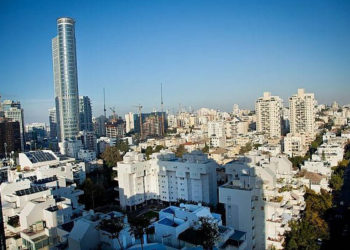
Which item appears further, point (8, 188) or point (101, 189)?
point (101, 189)

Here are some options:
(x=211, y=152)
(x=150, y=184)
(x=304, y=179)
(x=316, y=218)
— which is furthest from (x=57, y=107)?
(x=316, y=218)

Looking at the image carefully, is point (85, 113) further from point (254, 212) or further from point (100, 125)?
point (254, 212)

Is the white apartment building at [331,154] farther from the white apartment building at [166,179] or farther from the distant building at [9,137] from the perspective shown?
the distant building at [9,137]

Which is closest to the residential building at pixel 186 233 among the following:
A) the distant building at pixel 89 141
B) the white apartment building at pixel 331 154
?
the white apartment building at pixel 331 154

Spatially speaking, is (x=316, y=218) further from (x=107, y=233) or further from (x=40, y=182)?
(x=40, y=182)

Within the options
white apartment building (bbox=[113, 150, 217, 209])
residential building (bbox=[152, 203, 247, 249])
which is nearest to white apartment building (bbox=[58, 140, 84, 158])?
white apartment building (bbox=[113, 150, 217, 209])

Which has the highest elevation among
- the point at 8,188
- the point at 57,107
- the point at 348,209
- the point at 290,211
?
the point at 57,107

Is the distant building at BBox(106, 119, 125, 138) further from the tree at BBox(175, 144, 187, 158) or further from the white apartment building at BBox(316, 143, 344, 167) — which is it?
the white apartment building at BBox(316, 143, 344, 167)

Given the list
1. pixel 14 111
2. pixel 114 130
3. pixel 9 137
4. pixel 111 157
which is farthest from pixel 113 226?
pixel 114 130
